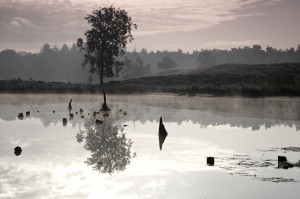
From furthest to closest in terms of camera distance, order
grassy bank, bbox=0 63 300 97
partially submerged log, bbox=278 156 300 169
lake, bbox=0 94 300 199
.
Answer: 1. grassy bank, bbox=0 63 300 97
2. partially submerged log, bbox=278 156 300 169
3. lake, bbox=0 94 300 199

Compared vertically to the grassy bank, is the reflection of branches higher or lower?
lower

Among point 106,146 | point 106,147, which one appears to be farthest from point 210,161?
point 106,146

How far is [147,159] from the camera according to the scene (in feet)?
60.7

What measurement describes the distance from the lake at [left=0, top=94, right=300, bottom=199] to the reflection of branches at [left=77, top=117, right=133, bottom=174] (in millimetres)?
38

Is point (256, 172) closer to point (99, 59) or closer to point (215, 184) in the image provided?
point (215, 184)

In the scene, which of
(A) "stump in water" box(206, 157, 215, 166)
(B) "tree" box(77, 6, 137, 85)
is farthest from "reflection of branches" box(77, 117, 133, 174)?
(B) "tree" box(77, 6, 137, 85)

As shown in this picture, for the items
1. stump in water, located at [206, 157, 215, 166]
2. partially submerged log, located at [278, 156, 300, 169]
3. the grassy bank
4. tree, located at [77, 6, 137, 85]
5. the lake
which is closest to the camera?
the lake

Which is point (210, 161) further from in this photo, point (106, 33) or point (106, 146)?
point (106, 33)

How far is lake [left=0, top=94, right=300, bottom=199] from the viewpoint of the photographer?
13273mm

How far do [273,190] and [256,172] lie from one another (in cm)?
251

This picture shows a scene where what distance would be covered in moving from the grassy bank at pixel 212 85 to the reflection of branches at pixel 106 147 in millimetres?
39637

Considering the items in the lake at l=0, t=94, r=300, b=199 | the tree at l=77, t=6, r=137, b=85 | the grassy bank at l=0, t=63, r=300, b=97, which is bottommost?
the lake at l=0, t=94, r=300, b=199

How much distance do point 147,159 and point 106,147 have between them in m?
3.89

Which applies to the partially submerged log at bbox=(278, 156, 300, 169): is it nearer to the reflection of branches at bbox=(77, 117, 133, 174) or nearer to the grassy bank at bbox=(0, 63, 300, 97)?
the reflection of branches at bbox=(77, 117, 133, 174)
